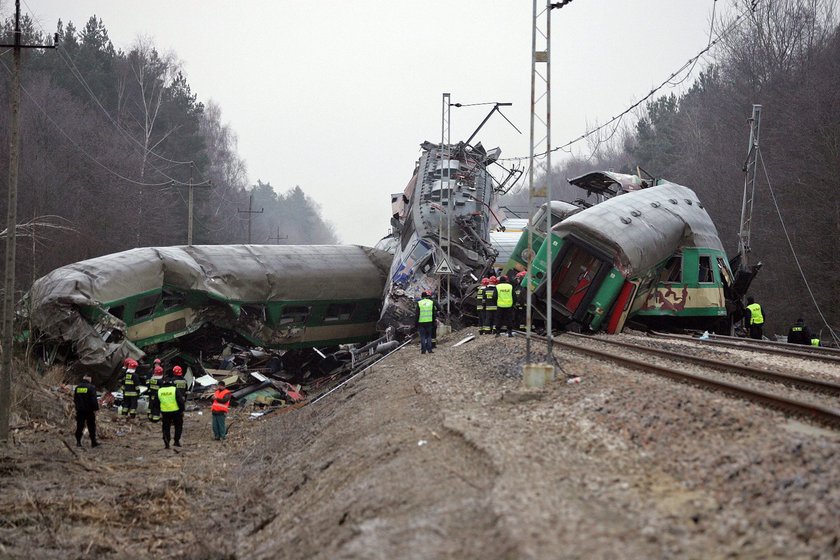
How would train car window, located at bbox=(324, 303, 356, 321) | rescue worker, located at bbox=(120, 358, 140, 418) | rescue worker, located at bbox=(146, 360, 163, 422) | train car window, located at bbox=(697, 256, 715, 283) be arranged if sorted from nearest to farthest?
1. rescue worker, located at bbox=(146, 360, 163, 422)
2. rescue worker, located at bbox=(120, 358, 140, 418)
3. train car window, located at bbox=(697, 256, 715, 283)
4. train car window, located at bbox=(324, 303, 356, 321)

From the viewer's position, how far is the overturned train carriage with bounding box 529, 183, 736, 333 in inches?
690

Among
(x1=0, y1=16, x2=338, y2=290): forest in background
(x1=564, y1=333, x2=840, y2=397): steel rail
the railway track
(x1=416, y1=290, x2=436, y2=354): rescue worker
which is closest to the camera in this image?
the railway track

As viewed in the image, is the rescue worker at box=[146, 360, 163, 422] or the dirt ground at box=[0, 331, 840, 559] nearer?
the dirt ground at box=[0, 331, 840, 559]

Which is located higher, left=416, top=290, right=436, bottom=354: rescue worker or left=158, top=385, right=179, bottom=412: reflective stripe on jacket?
left=416, top=290, right=436, bottom=354: rescue worker

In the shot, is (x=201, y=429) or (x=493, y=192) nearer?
(x=201, y=429)

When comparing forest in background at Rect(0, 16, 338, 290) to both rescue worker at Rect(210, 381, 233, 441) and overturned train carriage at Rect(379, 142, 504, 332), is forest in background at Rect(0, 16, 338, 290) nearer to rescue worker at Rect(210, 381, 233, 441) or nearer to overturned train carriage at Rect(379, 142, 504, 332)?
overturned train carriage at Rect(379, 142, 504, 332)

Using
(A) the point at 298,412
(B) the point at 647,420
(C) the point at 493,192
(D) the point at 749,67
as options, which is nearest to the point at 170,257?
(A) the point at 298,412

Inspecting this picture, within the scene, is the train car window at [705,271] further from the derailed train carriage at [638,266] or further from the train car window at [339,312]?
the train car window at [339,312]

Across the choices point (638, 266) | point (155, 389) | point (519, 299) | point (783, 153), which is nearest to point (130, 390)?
point (155, 389)

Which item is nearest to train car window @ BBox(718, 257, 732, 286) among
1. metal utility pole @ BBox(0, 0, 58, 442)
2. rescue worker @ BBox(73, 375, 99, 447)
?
rescue worker @ BBox(73, 375, 99, 447)

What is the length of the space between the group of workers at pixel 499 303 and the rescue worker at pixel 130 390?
7.71m

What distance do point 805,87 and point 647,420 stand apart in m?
31.6

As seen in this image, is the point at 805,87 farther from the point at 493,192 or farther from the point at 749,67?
the point at 493,192

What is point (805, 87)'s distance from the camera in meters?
34.2
